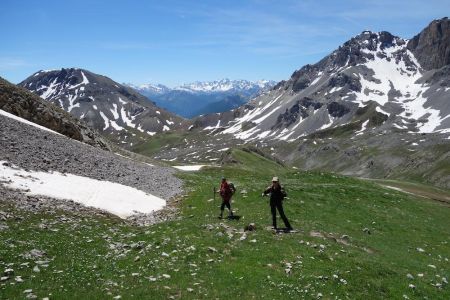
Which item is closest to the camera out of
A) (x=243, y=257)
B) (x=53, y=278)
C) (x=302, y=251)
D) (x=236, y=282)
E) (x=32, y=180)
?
(x=53, y=278)

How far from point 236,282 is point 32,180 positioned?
74.0 ft

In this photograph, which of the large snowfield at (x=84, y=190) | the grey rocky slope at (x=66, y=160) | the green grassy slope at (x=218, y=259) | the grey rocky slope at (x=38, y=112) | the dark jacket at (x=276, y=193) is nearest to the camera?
the green grassy slope at (x=218, y=259)

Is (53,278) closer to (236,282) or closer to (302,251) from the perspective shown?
(236,282)

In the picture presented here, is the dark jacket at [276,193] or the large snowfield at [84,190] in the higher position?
the dark jacket at [276,193]

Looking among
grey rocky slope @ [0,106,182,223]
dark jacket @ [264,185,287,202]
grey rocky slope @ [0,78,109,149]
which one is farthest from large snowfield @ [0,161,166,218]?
grey rocky slope @ [0,78,109,149]

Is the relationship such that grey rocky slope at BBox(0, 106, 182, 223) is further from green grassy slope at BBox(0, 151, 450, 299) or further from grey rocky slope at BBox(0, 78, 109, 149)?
grey rocky slope at BBox(0, 78, 109, 149)

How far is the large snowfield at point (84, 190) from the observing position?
33.8 meters

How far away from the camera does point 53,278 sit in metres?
18.2

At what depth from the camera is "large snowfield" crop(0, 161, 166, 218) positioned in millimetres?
33781

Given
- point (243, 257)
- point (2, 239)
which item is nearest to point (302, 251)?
point (243, 257)

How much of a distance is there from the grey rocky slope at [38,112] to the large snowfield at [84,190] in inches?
1177

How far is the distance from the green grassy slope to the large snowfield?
424 cm

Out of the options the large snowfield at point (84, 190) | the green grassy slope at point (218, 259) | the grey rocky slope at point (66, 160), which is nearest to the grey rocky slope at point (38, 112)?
the grey rocky slope at point (66, 160)

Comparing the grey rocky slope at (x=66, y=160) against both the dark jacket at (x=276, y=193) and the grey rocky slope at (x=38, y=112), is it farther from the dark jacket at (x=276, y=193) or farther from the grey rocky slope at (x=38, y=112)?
the grey rocky slope at (x=38, y=112)
